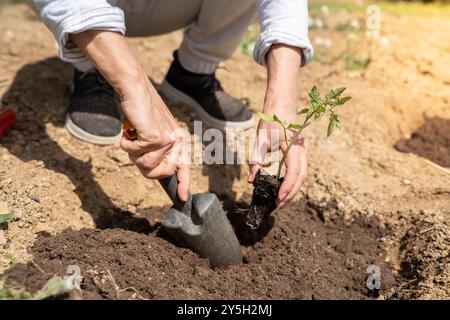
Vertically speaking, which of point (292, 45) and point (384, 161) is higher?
point (292, 45)

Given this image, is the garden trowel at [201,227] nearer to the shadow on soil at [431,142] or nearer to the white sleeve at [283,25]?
the white sleeve at [283,25]

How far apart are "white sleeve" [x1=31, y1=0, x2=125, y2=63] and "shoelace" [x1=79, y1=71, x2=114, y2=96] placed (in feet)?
2.61

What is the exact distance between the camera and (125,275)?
6.07ft

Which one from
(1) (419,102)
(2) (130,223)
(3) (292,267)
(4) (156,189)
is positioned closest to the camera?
(3) (292,267)

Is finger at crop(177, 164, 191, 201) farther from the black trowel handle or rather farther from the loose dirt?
the loose dirt

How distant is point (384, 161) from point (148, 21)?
1.36m

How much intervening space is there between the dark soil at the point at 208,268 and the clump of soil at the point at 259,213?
0.04 m

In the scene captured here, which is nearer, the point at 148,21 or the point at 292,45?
the point at 292,45

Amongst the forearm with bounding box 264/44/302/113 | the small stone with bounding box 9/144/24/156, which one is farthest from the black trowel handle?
the small stone with bounding box 9/144/24/156

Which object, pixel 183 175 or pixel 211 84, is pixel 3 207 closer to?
pixel 183 175

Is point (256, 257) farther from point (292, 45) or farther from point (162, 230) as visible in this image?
point (292, 45)

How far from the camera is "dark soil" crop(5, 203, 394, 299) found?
5.90 feet

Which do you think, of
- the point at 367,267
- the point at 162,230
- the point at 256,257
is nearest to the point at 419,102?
the point at 367,267

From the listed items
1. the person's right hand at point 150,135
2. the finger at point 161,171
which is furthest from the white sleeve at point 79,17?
the finger at point 161,171
